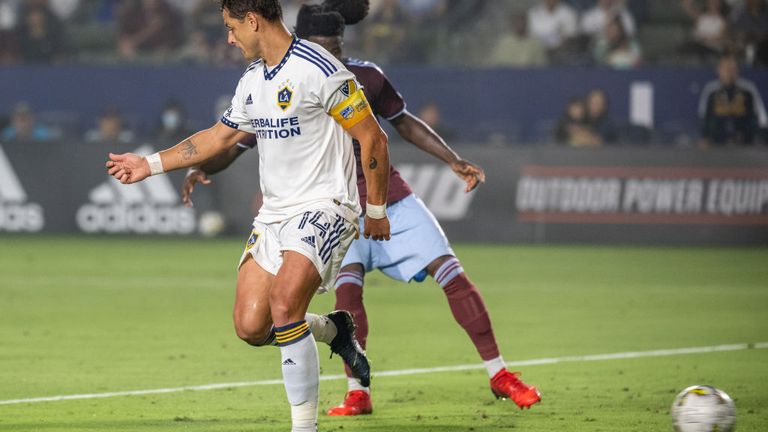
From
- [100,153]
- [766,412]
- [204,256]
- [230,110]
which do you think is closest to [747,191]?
[204,256]

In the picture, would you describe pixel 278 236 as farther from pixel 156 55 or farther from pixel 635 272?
pixel 156 55

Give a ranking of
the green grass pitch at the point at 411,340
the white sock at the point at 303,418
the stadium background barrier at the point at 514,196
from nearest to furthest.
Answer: the white sock at the point at 303,418
the green grass pitch at the point at 411,340
the stadium background barrier at the point at 514,196

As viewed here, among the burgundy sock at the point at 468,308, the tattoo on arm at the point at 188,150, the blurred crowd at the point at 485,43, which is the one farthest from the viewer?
the blurred crowd at the point at 485,43

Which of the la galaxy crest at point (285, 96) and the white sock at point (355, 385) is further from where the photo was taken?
the white sock at point (355, 385)

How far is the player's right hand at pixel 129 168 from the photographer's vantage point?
6617 millimetres

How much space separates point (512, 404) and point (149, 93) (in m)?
14.8

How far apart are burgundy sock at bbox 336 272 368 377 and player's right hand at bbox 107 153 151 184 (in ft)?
5.25

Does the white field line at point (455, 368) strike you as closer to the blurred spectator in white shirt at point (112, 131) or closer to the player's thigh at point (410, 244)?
the player's thigh at point (410, 244)

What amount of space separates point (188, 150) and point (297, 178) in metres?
0.72

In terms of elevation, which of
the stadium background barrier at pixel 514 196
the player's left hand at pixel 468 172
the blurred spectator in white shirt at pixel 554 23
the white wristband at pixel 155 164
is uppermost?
the white wristband at pixel 155 164

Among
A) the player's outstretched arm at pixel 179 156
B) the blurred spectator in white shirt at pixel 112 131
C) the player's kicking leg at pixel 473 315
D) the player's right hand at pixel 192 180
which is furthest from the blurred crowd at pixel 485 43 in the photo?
the player's outstretched arm at pixel 179 156

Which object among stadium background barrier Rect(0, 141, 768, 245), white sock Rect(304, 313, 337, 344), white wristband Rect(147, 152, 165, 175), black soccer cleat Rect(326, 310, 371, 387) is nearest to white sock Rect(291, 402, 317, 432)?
white sock Rect(304, 313, 337, 344)

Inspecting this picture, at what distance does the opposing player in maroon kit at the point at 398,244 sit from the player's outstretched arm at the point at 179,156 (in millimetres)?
579

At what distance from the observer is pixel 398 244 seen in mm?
7766
